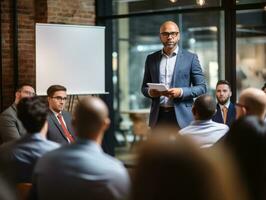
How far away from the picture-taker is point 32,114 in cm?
343

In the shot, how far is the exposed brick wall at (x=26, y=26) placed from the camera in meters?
7.37

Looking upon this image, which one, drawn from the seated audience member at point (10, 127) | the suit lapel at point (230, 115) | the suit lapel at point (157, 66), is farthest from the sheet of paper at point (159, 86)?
the seated audience member at point (10, 127)

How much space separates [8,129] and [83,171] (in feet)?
11.1

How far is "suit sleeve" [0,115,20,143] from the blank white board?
107 cm

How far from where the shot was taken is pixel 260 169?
9.23ft

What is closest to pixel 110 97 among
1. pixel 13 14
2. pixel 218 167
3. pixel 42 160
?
pixel 13 14

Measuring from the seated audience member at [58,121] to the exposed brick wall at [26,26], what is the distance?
180cm

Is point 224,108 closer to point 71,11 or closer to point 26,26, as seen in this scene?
point 71,11

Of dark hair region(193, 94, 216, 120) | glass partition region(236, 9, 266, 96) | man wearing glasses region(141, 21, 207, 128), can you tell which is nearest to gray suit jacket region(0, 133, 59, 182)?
dark hair region(193, 94, 216, 120)

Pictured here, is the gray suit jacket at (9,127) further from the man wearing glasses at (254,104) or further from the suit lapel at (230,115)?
the man wearing glasses at (254,104)

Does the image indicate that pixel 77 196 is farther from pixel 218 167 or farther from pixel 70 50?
pixel 70 50

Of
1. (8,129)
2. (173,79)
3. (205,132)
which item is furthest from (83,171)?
(8,129)

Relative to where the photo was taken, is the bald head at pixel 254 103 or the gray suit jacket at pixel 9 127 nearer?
the bald head at pixel 254 103

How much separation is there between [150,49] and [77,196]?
7.99 metres
